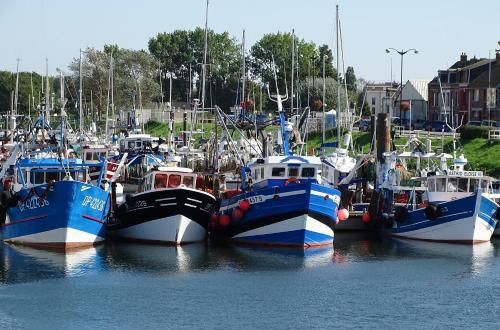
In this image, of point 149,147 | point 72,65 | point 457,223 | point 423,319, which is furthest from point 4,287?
point 72,65

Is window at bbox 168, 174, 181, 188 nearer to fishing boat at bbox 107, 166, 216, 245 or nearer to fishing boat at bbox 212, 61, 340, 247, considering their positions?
fishing boat at bbox 107, 166, 216, 245

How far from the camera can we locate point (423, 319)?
33344mm

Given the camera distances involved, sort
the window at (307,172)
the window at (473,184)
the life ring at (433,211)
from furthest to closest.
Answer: the window at (473,184) < the life ring at (433,211) < the window at (307,172)

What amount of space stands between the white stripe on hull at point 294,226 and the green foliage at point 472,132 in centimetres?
3662

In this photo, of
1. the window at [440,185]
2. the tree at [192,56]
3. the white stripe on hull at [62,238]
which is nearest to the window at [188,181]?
the white stripe on hull at [62,238]

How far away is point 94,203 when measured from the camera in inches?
1768

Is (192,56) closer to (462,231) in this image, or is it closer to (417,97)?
(417,97)

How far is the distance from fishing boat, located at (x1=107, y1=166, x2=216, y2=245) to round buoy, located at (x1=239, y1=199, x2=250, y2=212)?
1.57 meters

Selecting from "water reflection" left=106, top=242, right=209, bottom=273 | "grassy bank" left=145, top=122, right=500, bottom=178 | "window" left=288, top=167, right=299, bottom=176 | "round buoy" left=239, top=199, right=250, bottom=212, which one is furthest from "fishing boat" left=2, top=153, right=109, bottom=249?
"grassy bank" left=145, top=122, right=500, bottom=178

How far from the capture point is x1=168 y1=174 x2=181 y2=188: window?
1845 inches

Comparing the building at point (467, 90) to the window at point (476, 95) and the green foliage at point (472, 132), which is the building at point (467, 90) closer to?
the window at point (476, 95)

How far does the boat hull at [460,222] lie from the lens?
155 ft

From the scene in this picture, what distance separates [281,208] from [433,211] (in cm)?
713

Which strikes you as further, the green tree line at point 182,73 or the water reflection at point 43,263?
the green tree line at point 182,73
